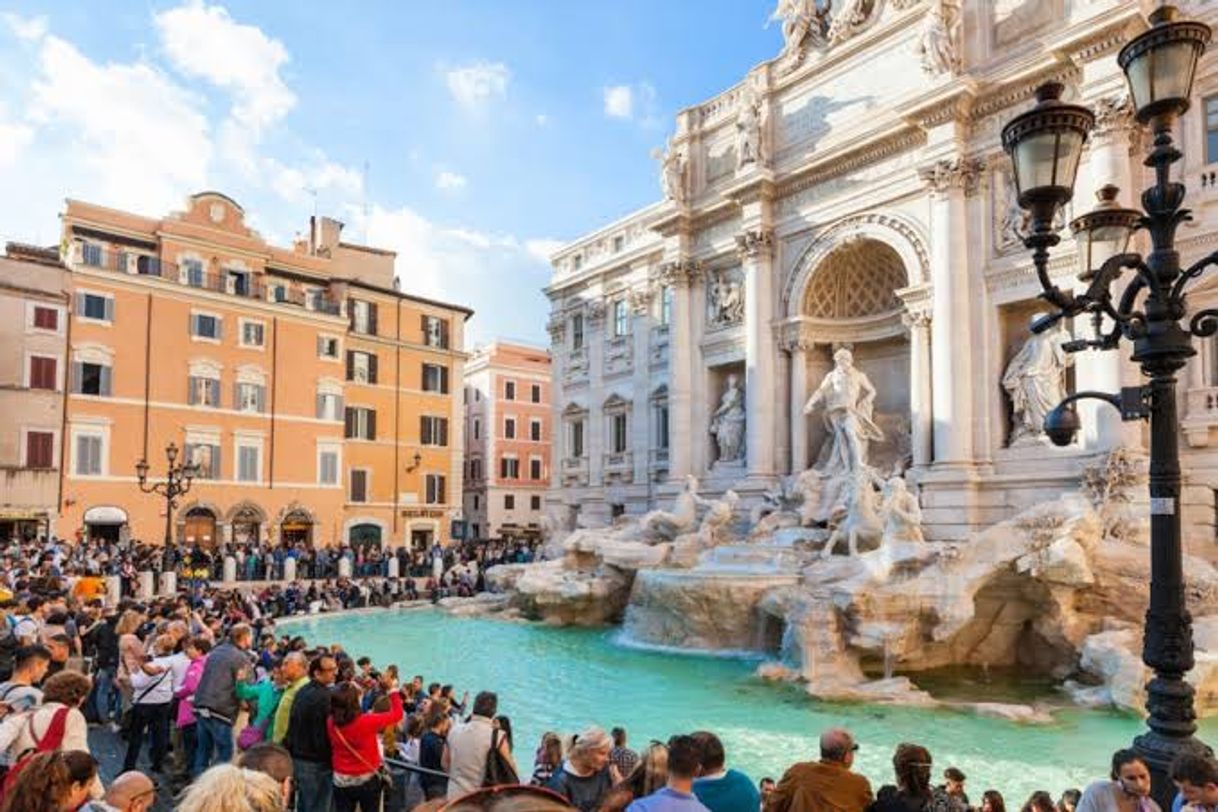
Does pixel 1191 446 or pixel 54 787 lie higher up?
pixel 1191 446

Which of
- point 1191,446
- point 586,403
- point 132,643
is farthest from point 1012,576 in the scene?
point 586,403

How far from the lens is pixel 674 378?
2358cm

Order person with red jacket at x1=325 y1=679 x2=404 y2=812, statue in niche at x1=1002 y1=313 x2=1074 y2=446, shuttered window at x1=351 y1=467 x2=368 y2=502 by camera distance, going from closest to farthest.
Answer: person with red jacket at x1=325 y1=679 x2=404 y2=812
statue in niche at x1=1002 y1=313 x2=1074 y2=446
shuttered window at x1=351 y1=467 x2=368 y2=502

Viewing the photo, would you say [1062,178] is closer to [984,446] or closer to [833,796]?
[833,796]

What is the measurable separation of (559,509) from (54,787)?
26082 millimetres

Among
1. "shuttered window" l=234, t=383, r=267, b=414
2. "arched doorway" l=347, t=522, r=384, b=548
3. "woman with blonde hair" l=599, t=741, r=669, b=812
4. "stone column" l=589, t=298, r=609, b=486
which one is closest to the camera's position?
"woman with blonde hair" l=599, t=741, r=669, b=812

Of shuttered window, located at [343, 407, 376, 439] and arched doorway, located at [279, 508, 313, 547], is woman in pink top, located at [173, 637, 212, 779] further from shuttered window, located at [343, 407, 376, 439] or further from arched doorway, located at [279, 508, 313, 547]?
shuttered window, located at [343, 407, 376, 439]

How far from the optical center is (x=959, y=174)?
17.1 metres

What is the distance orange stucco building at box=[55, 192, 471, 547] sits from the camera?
26094mm

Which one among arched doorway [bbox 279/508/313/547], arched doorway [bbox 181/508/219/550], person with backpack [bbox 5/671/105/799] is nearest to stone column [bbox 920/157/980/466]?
person with backpack [bbox 5/671/105/799]

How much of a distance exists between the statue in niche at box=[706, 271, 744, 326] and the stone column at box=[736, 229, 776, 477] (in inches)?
41.9

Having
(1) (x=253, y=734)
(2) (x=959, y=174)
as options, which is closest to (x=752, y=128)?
(2) (x=959, y=174)

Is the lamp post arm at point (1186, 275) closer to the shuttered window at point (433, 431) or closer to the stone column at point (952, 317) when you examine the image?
the stone column at point (952, 317)

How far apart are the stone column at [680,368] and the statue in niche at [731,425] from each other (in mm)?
869
